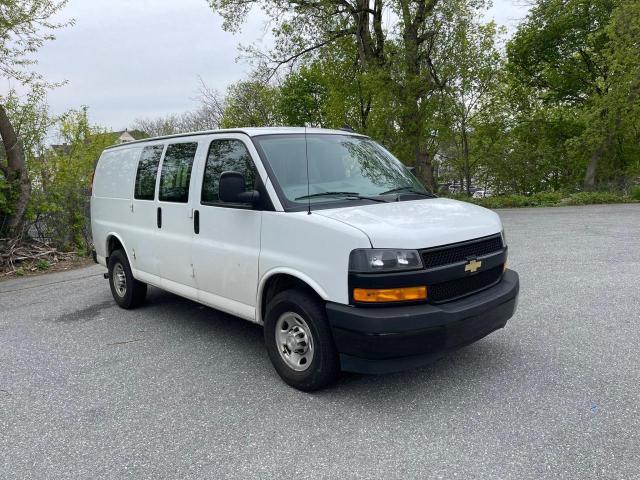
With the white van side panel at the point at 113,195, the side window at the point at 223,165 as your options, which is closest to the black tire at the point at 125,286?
the white van side panel at the point at 113,195

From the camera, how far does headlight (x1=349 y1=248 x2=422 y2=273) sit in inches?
118

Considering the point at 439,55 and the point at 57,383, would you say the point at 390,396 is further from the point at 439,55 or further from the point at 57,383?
the point at 439,55

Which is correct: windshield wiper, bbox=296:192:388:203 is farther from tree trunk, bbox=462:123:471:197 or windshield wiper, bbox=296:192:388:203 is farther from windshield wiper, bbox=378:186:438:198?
tree trunk, bbox=462:123:471:197

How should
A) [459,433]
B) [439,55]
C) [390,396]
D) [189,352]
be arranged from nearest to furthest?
[459,433]
[390,396]
[189,352]
[439,55]

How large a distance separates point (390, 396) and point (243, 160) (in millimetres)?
2236

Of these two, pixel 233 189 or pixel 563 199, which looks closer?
pixel 233 189

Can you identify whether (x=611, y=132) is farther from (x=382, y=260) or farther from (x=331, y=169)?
(x=382, y=260)

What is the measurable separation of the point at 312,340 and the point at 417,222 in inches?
44.5

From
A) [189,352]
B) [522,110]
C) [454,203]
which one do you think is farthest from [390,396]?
[522,110]

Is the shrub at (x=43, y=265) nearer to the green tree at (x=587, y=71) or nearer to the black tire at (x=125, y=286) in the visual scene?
the black tire at (x=125, y=286)

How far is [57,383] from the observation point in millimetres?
3855

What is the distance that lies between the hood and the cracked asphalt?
1160 millimetres

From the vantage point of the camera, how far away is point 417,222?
326cm

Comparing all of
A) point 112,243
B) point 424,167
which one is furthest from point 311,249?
point 424,167
